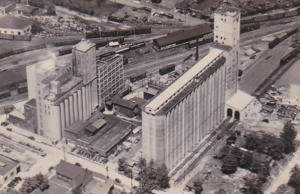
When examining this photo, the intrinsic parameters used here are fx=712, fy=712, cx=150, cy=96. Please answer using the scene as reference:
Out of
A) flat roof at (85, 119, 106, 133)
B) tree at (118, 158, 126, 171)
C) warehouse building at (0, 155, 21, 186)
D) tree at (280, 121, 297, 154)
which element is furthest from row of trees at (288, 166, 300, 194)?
warehouse building at (0, 155, 21, 186)

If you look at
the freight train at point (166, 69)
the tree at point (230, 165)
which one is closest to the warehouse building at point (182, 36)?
the freight train at point (166, 69)

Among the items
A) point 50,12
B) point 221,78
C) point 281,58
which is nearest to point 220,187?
point 221,78

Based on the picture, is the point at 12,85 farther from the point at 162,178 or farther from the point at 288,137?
the point at 288,137

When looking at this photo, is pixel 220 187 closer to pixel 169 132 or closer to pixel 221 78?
pixel 169 132

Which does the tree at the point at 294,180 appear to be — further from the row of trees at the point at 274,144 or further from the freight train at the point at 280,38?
the freight train at the point at 280,38

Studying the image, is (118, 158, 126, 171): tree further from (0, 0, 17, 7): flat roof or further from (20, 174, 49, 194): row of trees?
(0, 0, 17, 7): flat roof
